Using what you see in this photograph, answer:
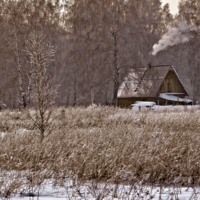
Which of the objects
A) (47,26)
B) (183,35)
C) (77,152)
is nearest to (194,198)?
(77,152)

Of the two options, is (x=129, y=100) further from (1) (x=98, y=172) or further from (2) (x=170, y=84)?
(1) (x=98, y=172)

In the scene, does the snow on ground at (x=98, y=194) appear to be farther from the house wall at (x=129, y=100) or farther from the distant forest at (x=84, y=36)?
the house wall at (x=129, y=100)

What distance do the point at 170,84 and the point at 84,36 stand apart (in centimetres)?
1003

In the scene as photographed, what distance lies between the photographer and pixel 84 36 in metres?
26.4

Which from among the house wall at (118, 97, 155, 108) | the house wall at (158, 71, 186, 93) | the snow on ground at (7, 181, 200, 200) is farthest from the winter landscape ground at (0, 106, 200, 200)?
the house wall at (158, 71, 186, 93)

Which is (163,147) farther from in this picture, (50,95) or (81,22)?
(81,22)

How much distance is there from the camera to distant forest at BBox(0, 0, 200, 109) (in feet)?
64.6

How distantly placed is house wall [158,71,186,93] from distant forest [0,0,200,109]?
2.25m

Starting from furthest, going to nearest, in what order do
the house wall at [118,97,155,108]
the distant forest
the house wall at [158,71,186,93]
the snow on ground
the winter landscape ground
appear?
1. the house wall at [158,71,186,93]
2. the house wall at [118,97,155,108]
3. the distant forest
4. the winter landscape ground
5. the snow on ground

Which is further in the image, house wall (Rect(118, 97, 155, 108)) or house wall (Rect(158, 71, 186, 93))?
house wall (Rect(158, 71, 186, 93))

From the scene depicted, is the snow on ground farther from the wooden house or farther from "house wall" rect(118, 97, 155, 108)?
"house wall" rect(118, 97, 155, 108)

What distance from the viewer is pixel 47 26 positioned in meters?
25.7

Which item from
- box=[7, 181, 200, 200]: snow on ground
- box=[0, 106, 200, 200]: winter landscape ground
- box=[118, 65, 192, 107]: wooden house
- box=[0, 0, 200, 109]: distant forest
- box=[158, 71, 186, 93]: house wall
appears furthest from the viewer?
box=[158, 71, 186, 93]: house wall

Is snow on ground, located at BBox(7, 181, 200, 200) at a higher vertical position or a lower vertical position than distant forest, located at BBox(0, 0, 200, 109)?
lower
